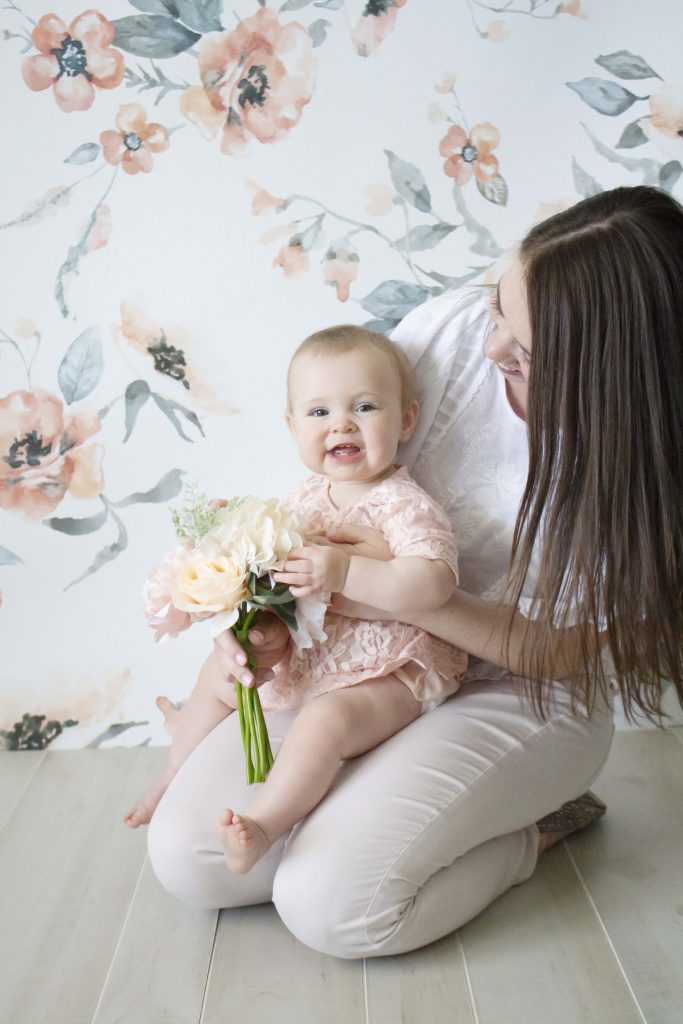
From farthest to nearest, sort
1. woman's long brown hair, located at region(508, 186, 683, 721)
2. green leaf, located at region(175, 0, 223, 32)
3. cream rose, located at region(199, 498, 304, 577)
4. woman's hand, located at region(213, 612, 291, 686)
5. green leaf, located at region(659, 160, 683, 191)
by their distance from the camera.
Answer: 1. green leaf, located at region(659, 160, 683, 191)
2. green leaf, located at region(175, 0, 223, 32)
3. woman's hand, located at region(213, 612, 291, 686)
4. cream rose, located at region(199, 498, 304, 577)
5. woman's long brown hair, located at region(508, 186, 683, 721)

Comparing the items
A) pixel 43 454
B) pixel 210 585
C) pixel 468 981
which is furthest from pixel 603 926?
pixel 43 454

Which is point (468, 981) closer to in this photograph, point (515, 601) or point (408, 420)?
point (515, 601)

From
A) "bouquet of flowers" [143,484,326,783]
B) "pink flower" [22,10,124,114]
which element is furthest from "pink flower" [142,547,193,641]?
"pink flower" [22,10,124,114]

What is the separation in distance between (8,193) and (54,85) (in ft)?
0.76

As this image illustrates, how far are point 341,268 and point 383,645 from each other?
86 cm

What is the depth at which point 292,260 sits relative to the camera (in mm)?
2176

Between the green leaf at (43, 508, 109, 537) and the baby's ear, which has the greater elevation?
the baby's ear

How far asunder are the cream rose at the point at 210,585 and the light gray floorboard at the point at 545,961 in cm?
66

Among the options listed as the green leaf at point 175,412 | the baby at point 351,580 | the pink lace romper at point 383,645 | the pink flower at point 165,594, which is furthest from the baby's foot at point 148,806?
the green leaf at point 175,412

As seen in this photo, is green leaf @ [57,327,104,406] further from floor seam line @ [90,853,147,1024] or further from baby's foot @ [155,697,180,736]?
floor seam line @ [90,853,147,1024]

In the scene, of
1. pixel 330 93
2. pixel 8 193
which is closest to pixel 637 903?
pixel 330 93

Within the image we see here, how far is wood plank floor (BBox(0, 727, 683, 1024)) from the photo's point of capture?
151cm

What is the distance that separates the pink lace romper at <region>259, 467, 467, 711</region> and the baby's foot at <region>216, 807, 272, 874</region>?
0.84 feet

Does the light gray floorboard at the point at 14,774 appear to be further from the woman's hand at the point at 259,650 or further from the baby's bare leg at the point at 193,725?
the woman's hand at the point at 259,650
